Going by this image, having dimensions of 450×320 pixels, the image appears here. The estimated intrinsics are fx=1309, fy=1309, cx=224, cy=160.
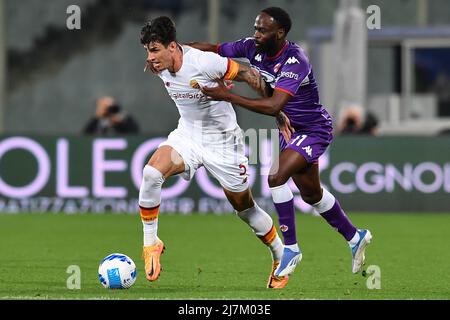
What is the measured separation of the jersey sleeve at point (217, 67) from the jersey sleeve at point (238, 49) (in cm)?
47

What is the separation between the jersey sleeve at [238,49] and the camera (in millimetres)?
10859

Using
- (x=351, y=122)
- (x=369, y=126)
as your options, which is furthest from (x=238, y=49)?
(x=369, y=126)

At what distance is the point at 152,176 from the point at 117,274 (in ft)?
2.71

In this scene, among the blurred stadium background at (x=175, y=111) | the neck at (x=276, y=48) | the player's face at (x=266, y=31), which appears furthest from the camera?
the blurred stadium background at (x=175, y=111)

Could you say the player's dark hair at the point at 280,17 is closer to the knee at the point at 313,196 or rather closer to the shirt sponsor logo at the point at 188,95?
the shirt sponsor logo at the point at 188,95

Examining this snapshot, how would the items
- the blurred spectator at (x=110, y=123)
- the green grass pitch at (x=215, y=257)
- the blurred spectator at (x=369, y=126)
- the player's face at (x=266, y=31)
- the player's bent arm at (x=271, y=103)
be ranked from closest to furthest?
the green grass pitch at (x=215, y=257), the player's bent arm at (x=271, y=103), the player's face at (x=266, y=31), the blurred spectator at (x=110, y=123), the blurred spectator at (x=369, y=126)

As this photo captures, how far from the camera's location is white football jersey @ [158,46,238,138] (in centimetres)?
1041

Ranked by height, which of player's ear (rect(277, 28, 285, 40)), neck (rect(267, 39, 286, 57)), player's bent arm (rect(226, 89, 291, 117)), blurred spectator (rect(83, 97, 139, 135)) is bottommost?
blurred spectator (rect(83, 97, 139, 135))

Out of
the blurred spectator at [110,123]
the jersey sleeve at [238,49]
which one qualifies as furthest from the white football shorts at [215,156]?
the blurred spectator at [110,123]

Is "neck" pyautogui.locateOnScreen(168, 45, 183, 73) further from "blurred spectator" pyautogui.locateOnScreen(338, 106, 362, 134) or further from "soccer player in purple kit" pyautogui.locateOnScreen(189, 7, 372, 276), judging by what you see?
"blurred spectator" pyautogui.locateOnScreen(338, 106, 362, 134)

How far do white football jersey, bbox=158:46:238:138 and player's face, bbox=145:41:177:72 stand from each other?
0.49ft

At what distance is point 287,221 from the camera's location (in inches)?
414

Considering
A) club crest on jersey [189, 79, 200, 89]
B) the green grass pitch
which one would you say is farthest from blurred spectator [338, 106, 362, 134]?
club crest on jersey [189, 79, 200, 89]

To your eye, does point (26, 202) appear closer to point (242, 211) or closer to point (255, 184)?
point (255, 184)
